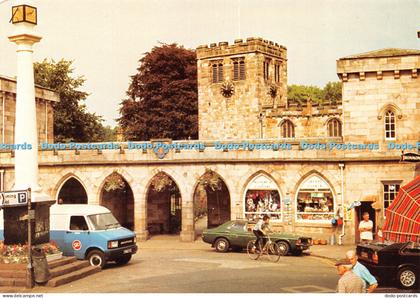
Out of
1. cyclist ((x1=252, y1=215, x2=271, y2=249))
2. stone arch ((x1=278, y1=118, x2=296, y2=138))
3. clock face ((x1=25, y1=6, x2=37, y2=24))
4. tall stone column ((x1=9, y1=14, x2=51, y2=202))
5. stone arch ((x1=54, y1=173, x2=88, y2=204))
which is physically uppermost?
clock face ((x1=25, y1=6, x2=37, y2=24))

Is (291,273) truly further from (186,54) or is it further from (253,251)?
(186,54)

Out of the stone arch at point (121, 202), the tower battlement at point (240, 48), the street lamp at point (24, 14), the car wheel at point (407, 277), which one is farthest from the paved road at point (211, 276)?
the tower battlement at point (240, 48)

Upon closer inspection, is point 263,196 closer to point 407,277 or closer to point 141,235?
point 141,235

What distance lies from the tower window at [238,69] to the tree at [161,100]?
423cm

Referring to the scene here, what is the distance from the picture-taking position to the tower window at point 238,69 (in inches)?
2076

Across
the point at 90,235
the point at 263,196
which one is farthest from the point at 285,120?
the point at 90,235

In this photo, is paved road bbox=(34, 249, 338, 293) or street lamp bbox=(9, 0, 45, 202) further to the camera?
street lamp bbox=(9, 0, 45, 202)

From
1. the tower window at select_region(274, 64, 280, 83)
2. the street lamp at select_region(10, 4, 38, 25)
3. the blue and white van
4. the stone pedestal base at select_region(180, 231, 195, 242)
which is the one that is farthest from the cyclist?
the tower window at select_region(274, 64, 280, 83)

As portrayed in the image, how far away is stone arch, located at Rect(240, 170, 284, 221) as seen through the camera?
28.6 m

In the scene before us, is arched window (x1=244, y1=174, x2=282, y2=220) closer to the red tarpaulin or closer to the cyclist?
the cyclist

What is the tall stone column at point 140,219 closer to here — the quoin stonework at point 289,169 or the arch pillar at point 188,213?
the quoin stonework at point 289,169

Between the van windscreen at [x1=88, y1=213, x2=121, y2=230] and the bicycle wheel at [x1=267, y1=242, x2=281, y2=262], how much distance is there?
5.33 metres

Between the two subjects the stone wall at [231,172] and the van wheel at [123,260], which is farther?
the stone wall at [231,172]

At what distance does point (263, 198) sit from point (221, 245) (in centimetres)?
523
